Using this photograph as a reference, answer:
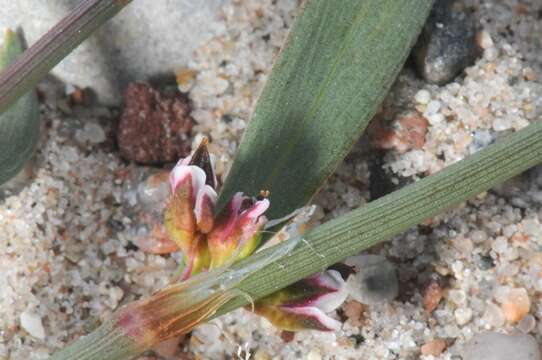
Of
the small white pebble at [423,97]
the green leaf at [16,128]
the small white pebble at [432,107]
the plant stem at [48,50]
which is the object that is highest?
the plant stem at [48,50]

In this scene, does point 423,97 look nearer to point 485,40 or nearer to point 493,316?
point 485,40

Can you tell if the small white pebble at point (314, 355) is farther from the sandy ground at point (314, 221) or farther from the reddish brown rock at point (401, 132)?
the reddish brown rock at point (401, 132)

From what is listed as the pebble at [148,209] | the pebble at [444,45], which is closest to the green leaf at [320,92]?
the pebble at [444,45]

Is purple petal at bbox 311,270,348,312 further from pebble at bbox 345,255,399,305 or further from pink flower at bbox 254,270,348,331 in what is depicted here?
pebble at bbox 345,255,399,305

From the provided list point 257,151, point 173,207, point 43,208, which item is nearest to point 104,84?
point 43,208

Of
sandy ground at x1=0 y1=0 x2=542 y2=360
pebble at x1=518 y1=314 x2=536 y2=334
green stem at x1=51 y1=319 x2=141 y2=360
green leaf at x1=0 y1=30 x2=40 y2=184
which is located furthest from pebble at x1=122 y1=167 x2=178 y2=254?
pebble at x1=518 y1=314 x2=536 y2=334

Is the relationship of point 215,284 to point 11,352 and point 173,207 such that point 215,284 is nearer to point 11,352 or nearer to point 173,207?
point 173,207

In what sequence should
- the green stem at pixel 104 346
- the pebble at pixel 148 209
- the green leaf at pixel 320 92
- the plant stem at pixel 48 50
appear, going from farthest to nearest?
the pebble at pixel 148 209, the green leaf at pixel 320 92, the plant stem at pixel 48 50, the green stem at pixel 104 346
